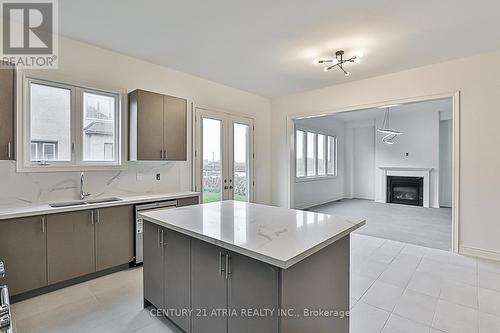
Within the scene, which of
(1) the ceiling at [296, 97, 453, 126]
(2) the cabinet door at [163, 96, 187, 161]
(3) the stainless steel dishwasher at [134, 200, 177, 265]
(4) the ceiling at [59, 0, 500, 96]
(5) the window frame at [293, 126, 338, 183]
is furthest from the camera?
(5) the window frame at [293, 126, 338, 183]

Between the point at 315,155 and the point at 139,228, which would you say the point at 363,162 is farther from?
the point at 139,228

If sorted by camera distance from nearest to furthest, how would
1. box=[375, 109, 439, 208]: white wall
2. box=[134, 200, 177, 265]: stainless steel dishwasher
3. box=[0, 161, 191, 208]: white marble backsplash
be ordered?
1. box=[0, 161, 191, 208]: white marble backsplash
2. box=[134, 200, 177, 265]: stainless steel dishwasher
3. box=[375, 109, 439, 208]: white wall

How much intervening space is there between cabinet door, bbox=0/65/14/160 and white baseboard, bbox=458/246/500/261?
567 centimetres

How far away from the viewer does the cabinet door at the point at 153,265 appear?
82.4 inches

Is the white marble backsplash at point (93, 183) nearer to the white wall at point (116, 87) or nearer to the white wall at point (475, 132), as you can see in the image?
→ the white wall at point (116, 87)

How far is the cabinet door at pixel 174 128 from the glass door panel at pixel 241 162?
1.43 m

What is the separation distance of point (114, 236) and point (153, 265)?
1.12 m

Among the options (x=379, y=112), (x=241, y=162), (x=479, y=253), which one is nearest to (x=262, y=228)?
(x=241, y=162)

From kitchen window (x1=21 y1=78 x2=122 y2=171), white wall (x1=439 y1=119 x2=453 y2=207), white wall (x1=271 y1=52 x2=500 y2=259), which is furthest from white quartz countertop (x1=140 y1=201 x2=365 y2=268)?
white wall (x1=439 y1=119 x2=453 y2=207)

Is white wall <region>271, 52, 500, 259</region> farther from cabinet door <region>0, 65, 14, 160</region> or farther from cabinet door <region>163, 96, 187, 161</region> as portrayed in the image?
cabinet door <region>0, 65, 14, 160</region>

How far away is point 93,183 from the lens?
3.18 m

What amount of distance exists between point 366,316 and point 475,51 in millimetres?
3814

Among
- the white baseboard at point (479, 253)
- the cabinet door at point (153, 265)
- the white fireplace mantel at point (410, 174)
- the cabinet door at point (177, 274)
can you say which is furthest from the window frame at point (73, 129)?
the white fireplace mantel at point (410, 174)

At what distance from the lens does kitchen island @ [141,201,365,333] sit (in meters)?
1.32
